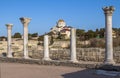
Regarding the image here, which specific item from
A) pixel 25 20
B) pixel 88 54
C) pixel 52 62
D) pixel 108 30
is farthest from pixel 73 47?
pixel 25 20

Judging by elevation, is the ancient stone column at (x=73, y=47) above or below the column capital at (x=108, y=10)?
below

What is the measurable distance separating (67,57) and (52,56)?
1.53 meters

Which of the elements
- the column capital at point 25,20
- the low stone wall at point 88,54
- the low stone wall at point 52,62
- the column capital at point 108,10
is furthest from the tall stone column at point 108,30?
the column capital at point 25,20

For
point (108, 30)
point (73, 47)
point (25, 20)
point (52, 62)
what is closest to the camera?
point (108, 30)

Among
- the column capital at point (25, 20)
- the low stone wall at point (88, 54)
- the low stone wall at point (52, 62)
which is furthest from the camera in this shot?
the column capital at point (25, 20)

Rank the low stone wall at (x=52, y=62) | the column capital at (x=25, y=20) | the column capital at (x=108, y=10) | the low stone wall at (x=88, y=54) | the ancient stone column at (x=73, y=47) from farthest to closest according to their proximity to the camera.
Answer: the column capital at (x=25, y=20) < the low stone wall at (x=88, y=54) < the ancient stone column at (x=73, y=47) < the low stone wall at (x=52, y=62) < the column capital at (x=108, y=10)

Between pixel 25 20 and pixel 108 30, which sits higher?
pixel 25 20

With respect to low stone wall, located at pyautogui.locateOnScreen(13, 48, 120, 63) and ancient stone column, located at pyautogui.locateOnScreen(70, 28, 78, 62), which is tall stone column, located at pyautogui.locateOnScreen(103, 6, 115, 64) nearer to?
ancient stone column, located at pyautogui.locateOnScreen(70, 28, 78, 62)

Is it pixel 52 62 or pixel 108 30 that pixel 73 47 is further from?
pixel 108 30

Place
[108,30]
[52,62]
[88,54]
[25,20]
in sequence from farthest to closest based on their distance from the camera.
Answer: [88,54] < [25,20] < [52,62] < [108,30]

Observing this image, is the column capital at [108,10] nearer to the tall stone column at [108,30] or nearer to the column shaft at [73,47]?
the tall stone column at [108,30]

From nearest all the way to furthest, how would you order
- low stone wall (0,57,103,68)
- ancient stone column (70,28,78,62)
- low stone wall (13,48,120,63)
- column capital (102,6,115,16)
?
column capital (102,6,115,16) → low stone wall (0,57,103,68) → ancient stone column (70,28,78,62) → low stone wall (13,48,120,63)

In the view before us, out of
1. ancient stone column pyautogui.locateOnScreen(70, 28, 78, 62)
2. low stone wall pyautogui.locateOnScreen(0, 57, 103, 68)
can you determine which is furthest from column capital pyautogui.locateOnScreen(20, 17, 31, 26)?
ancient stone column pyautogui.locateOnScreen(70, 28, 78, 62)

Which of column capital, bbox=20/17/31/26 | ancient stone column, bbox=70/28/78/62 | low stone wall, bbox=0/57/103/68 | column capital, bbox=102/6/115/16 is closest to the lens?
column capital, bbox=102/6/115/16
